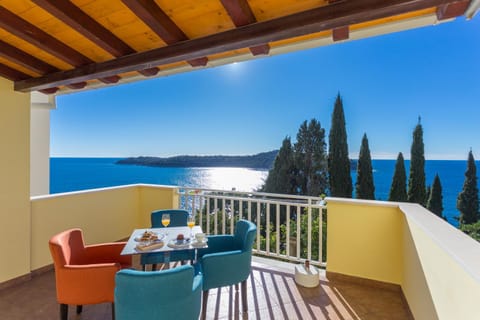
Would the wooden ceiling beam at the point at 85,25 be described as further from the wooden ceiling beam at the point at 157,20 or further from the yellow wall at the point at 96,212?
the yellow wall at the point at 96,212

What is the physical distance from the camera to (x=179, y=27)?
2045 millimetres

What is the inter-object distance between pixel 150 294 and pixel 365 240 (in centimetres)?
252

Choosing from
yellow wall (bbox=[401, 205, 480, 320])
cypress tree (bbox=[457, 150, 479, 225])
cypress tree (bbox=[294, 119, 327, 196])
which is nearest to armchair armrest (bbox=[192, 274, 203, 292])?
yellow wall (bbox=[401, 205, 480, 320])

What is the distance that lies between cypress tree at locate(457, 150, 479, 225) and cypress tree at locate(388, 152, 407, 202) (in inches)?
123

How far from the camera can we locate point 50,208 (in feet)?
11.2

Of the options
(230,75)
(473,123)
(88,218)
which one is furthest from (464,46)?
(88,218)

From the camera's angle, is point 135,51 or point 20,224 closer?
point 135,51

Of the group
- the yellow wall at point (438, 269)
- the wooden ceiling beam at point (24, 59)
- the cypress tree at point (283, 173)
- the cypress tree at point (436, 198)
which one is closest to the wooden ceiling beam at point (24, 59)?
the wooden ceiling beam at point (24, 59)

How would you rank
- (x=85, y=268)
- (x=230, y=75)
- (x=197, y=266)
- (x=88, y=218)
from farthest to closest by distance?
1. (x=230, y=75)
2. (x=88, y=218)
3. (x=197, y=266)
4. (x=85, y=268)

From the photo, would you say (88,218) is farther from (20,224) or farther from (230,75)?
(230,75)

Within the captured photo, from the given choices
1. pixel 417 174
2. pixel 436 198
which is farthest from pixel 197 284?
pixel 436 198

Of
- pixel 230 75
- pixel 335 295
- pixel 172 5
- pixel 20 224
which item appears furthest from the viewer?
pixel 230 75

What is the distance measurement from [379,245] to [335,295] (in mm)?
781

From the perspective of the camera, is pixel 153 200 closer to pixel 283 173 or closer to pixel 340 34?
pixel 340 34
